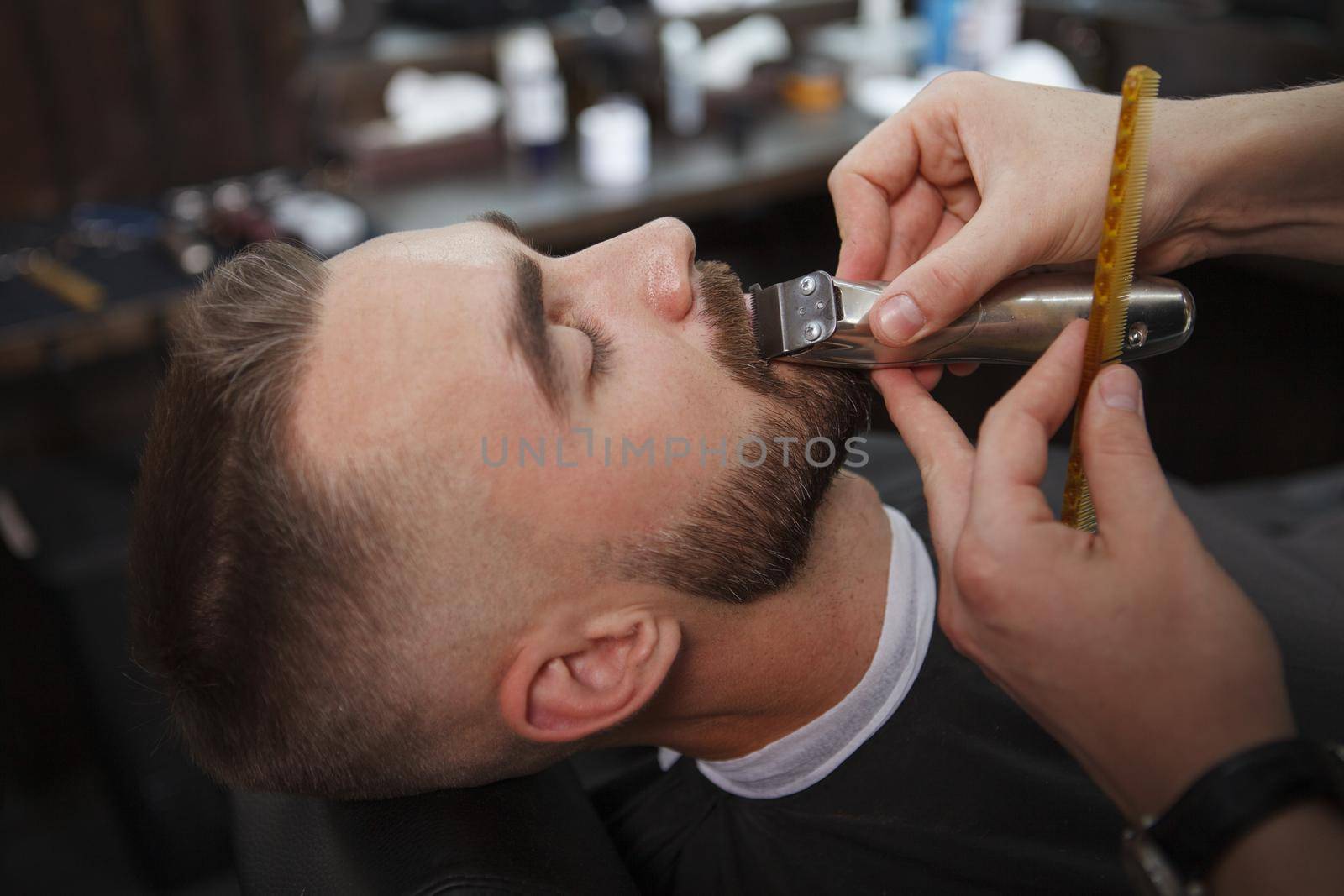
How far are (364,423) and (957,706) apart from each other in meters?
0.81

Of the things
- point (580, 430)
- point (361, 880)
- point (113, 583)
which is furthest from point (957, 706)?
point (113, 583)

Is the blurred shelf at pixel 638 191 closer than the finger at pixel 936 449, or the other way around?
the finger at pixel 936 449

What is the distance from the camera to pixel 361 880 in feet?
3.07

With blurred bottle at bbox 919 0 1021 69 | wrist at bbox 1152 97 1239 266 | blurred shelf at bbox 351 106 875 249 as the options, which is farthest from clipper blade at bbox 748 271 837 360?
blurred bottle at bbox 919 0 1021 69

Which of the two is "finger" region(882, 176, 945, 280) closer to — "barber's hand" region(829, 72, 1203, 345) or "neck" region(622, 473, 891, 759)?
"barber's hand" region(829, 72, 1203, 345)

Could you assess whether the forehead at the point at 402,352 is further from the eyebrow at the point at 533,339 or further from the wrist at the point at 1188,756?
the wrist at the point at 1188,756

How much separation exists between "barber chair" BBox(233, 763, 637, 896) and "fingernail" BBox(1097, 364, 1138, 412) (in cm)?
69

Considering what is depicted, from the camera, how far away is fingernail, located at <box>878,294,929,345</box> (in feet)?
3.30

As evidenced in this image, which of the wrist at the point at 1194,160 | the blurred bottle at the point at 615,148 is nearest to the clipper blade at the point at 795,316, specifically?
the wrist at the point at 1194,160

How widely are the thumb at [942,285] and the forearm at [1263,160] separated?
1.01 ft

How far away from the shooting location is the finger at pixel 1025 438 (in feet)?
2.67

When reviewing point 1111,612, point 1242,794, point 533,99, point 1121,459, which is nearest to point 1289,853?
point 1242,794

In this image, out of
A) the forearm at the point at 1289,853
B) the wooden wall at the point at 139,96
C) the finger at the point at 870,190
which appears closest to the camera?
the forearm at the point at 1289,853

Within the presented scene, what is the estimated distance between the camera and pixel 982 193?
1.14 meters
